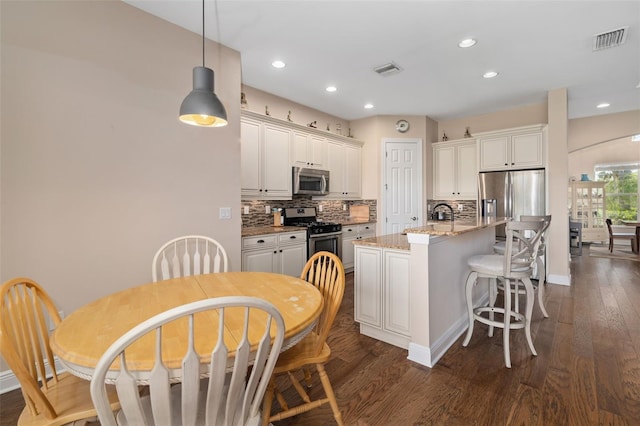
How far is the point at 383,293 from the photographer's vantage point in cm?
250

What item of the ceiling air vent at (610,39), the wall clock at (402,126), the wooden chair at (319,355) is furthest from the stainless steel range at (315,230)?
the ceiling air vent at (610,39)

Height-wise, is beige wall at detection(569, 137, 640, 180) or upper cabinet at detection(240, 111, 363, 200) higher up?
beige wall at detection(569, 137, 640, 180)

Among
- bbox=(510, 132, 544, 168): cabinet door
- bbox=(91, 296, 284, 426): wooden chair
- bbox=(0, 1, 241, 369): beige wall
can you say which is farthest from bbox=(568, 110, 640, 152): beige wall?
bbox=(91, 296, 284, 426): wooden chair

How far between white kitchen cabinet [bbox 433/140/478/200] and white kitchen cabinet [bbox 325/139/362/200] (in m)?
1.46

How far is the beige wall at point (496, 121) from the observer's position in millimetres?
4637

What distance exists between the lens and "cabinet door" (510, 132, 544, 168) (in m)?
4.32

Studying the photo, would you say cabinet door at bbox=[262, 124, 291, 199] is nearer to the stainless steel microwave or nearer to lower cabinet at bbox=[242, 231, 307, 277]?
the stainless steel microwave

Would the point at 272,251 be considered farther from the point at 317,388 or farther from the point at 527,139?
the point at 527,139

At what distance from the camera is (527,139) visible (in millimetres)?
4418

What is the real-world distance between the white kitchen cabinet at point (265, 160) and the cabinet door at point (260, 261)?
787 millimetres

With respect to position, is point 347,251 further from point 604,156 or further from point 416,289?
point 604,156

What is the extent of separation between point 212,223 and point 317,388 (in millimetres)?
1714

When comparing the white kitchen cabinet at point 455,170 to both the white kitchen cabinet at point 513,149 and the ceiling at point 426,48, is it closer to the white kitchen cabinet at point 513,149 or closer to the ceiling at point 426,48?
the white kitchen cabinet at point 513,149

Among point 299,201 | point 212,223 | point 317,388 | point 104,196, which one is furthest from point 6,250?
point 299,201
